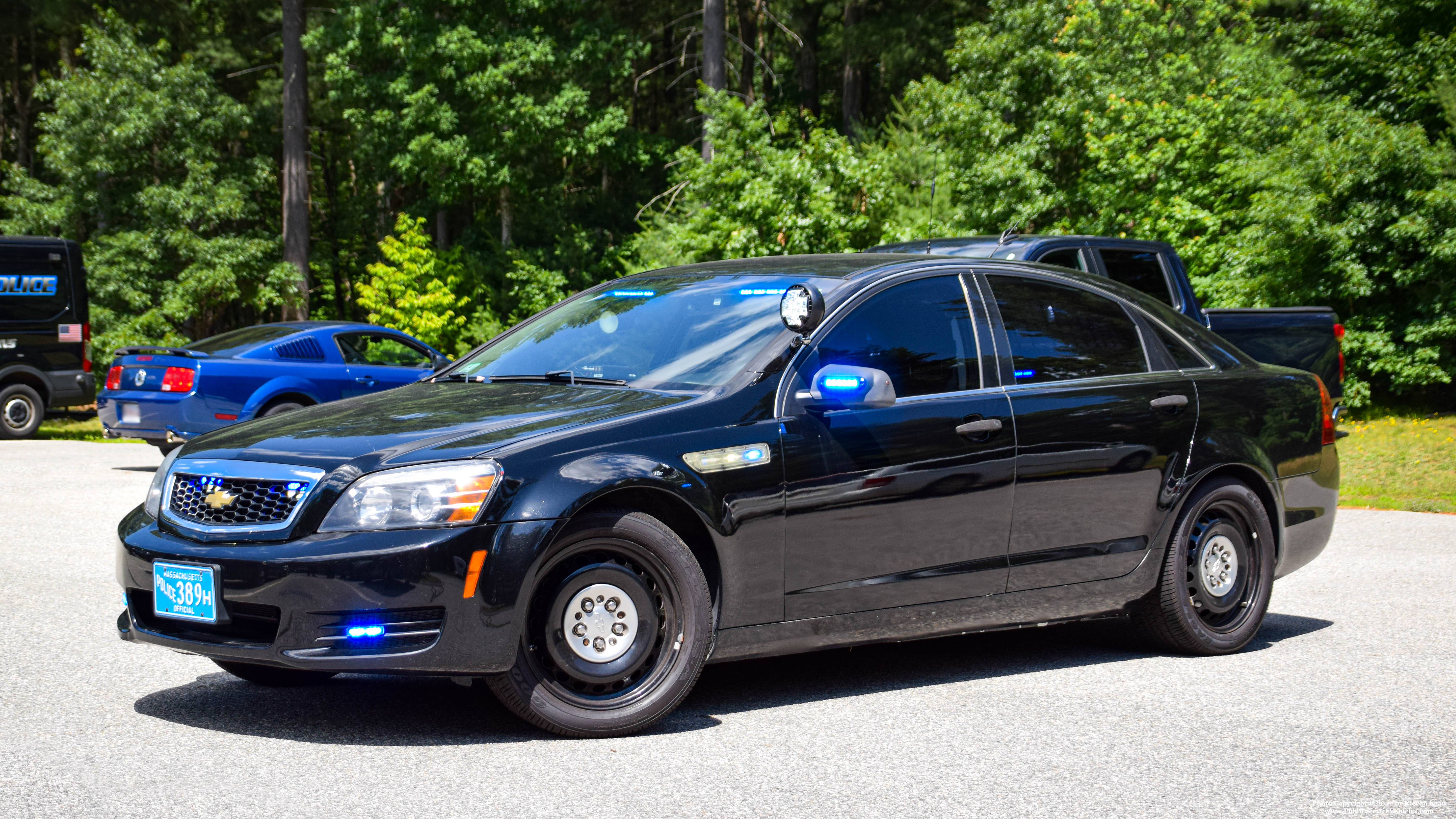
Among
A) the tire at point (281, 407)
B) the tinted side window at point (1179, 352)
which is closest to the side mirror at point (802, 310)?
the tinted side window at point (1179, 352)

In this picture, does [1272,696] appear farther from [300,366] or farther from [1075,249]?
[300,366]

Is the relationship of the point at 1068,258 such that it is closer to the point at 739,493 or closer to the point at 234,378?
the point at 739,493

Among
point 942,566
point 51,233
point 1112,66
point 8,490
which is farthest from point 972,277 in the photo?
point 51,233

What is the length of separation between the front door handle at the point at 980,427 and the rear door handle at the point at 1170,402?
0.94 metres

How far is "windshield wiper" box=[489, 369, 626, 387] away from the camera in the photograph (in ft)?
17.7

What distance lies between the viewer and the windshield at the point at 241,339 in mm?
14562

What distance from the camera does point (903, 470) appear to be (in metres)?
5.28

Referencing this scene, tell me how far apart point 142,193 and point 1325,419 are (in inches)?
1174

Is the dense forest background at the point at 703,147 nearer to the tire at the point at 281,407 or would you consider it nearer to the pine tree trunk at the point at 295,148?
the pine tree trunk at the point at 295,148

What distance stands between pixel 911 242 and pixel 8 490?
840 cm

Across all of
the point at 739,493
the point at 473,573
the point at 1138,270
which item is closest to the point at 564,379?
the point at 739,493

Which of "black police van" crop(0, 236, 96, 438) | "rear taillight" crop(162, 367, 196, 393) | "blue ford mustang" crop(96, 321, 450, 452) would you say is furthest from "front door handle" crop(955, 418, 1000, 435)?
"black police van" crop(0, 236, 96, 438)

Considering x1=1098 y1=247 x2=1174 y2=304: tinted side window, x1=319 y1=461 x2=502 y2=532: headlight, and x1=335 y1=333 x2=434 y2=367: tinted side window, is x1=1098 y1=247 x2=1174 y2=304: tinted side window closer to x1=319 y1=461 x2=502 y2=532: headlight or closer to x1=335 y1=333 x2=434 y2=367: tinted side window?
x1=335 y1=333 x2=434 y2=367: tinted side window

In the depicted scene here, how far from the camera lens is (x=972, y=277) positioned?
19.3 ft
